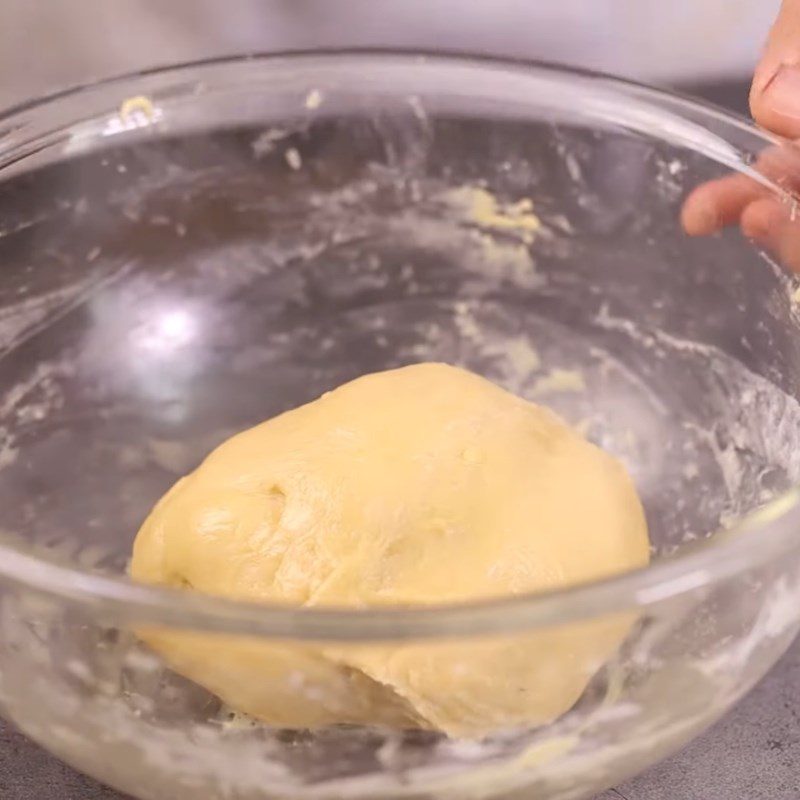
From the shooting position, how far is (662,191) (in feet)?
3.16

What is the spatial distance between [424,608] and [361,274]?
2.03 feet

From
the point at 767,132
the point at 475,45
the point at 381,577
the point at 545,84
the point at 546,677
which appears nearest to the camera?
the point at 546,677

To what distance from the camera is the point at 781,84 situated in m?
0.83

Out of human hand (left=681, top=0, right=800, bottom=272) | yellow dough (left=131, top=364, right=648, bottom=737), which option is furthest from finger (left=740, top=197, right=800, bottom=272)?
yellow dough (left=131, top=364, right=648, bottom=737)

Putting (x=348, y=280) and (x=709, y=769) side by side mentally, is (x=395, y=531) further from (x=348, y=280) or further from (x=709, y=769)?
(x=348, y=280)

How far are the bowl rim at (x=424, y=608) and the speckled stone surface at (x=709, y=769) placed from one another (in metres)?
0.22

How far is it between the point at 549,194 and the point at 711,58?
1.75ft

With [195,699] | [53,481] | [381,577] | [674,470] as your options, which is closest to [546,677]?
[381,577]

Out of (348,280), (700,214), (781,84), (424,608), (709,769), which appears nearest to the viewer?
(424,608)

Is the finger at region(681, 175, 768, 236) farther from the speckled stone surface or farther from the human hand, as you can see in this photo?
the speckled stone surface

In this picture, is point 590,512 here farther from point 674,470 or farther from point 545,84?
point 545,84

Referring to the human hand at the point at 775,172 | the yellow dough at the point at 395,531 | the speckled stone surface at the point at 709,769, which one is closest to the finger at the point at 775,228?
the human hand at the point at 775,172

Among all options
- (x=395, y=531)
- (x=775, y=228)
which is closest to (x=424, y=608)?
(x=395, y=531)

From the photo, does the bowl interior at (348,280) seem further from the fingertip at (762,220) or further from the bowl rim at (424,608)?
the bowl rim at (424,608)
